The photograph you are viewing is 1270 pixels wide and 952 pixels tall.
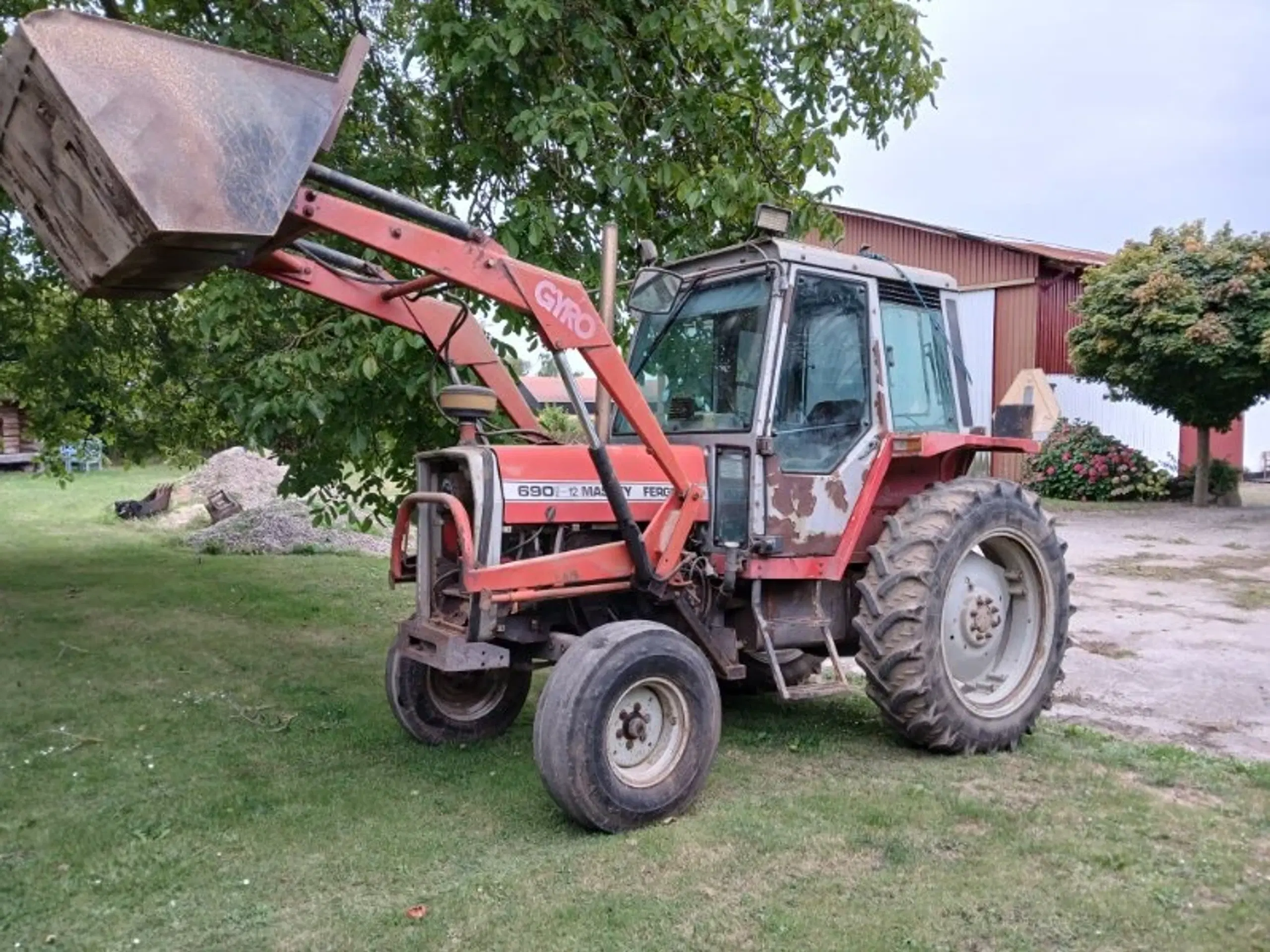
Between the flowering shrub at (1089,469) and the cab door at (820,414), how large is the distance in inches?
679

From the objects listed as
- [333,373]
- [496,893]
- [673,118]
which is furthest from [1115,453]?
[496,893]

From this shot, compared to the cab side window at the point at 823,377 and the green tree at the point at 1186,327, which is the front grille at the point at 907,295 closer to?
the cab side window at the point at 823,377

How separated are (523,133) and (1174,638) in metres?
6.48

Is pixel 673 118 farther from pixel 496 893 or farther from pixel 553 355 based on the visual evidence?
pixel 496 893

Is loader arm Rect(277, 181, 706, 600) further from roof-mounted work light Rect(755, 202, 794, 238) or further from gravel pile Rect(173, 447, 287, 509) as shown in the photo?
gravel pile Rect(173, 447, 287, 509)

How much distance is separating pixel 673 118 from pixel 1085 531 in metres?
12.2

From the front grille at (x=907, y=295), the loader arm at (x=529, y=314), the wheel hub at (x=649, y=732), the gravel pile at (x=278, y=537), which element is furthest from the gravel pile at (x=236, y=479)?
the wheel hub at (x=649, y=732)

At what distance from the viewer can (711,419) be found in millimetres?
5172

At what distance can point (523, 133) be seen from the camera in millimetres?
5746

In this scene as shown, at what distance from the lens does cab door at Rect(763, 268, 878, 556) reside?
500 centimetres

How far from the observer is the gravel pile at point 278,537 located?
13.8 metres

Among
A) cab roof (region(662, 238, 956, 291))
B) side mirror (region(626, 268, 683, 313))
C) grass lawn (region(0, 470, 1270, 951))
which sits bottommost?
grass lawn (region(0, 470, 1270, 951))

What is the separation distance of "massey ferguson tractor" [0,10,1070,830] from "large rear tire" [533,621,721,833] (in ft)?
0.04

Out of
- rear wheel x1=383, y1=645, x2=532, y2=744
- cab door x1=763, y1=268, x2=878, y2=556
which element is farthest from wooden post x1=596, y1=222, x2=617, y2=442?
rear wheel x1=383, y1=645, x2=532, y2=744
